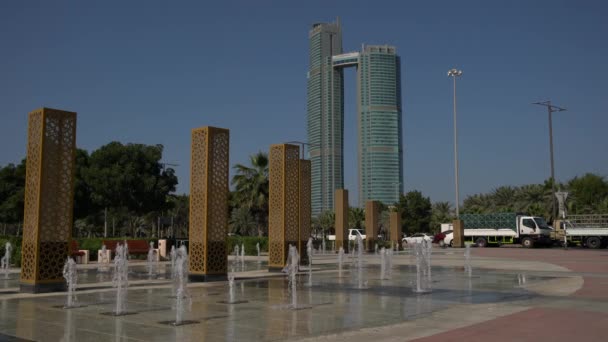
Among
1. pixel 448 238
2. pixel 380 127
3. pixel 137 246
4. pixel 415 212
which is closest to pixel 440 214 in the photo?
pixel 415 212

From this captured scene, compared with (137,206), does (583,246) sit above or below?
below

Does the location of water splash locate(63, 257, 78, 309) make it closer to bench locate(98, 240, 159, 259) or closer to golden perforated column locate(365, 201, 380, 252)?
bench locate(98, 240, 159, 259)

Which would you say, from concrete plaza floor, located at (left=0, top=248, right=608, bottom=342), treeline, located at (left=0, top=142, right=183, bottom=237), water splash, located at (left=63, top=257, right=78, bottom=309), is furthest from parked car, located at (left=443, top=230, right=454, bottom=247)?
water splash, located at (left=63, top=257, right=78, bottom=309)

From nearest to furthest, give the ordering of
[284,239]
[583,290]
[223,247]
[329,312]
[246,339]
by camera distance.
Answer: [246,339] < [329,312] < [583,290] < [223,247] < [284,239]

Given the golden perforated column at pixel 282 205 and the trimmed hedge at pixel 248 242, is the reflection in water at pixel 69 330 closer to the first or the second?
the golden perforated column at pixel 282 205

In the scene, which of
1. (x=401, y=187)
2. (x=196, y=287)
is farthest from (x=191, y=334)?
(x=401, y=187)

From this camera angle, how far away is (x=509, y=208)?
71250 millimetres

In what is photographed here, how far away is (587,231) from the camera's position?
128ft

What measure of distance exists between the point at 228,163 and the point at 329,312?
898cm

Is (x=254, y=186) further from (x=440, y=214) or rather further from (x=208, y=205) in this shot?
(x=440, y=214)

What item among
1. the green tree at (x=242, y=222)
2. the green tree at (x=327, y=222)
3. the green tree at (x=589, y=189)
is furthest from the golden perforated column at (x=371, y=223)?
the green tree at (x=589, y=189)

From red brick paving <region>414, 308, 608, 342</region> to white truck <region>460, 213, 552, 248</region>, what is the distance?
1347 inches

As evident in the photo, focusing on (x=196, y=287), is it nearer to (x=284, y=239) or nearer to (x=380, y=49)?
(x=284, y=239)

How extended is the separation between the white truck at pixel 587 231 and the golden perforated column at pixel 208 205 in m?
28.5
